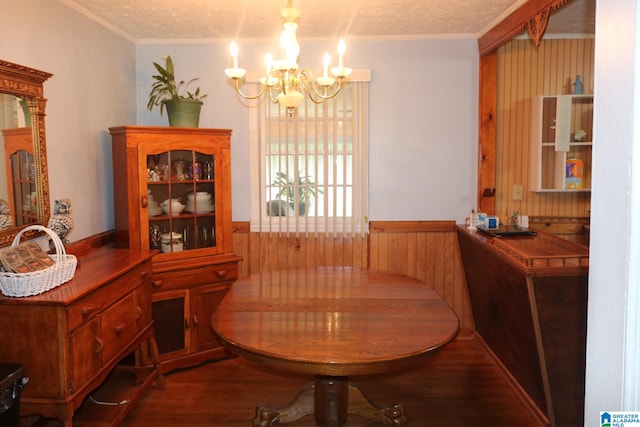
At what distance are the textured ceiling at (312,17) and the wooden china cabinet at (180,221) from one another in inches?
28.3

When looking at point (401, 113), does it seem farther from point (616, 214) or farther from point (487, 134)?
point (616, 214)

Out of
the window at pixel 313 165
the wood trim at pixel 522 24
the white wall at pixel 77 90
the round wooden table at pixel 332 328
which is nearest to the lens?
the round wooden table at pixel 332 328

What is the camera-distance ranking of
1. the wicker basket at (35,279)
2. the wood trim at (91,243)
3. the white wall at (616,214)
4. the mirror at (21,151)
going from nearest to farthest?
1. the white wall at (616,214)
2. the wicker basket at (35,279)
3. the mirror at (21,151)
4. the wood trim at (91,243)

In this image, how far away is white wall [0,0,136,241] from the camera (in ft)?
8.52

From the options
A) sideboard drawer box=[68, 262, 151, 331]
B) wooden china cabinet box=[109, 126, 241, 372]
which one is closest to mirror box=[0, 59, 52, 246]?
sideboard drawer box=[68, 262, 151, 331]

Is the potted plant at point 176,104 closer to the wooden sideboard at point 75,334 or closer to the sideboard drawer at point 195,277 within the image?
the sideboard drawer at point 195,277

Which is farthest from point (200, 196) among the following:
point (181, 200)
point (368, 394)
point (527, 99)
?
point (527, 99)

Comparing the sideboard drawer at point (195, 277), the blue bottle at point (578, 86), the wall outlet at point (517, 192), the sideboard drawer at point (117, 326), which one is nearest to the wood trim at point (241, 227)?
the sideboard drawer at point (195, 277)

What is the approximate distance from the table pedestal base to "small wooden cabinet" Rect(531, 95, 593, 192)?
82.4 inches

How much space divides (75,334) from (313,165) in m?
2.15

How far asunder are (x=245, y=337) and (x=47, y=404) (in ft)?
2.94

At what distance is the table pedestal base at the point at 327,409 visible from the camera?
2.47 meters

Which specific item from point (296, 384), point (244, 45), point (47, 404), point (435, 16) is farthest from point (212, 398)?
point (435, 16)

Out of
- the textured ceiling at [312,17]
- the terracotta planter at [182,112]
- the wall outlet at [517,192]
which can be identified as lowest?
the wall outlet at [517,192]
